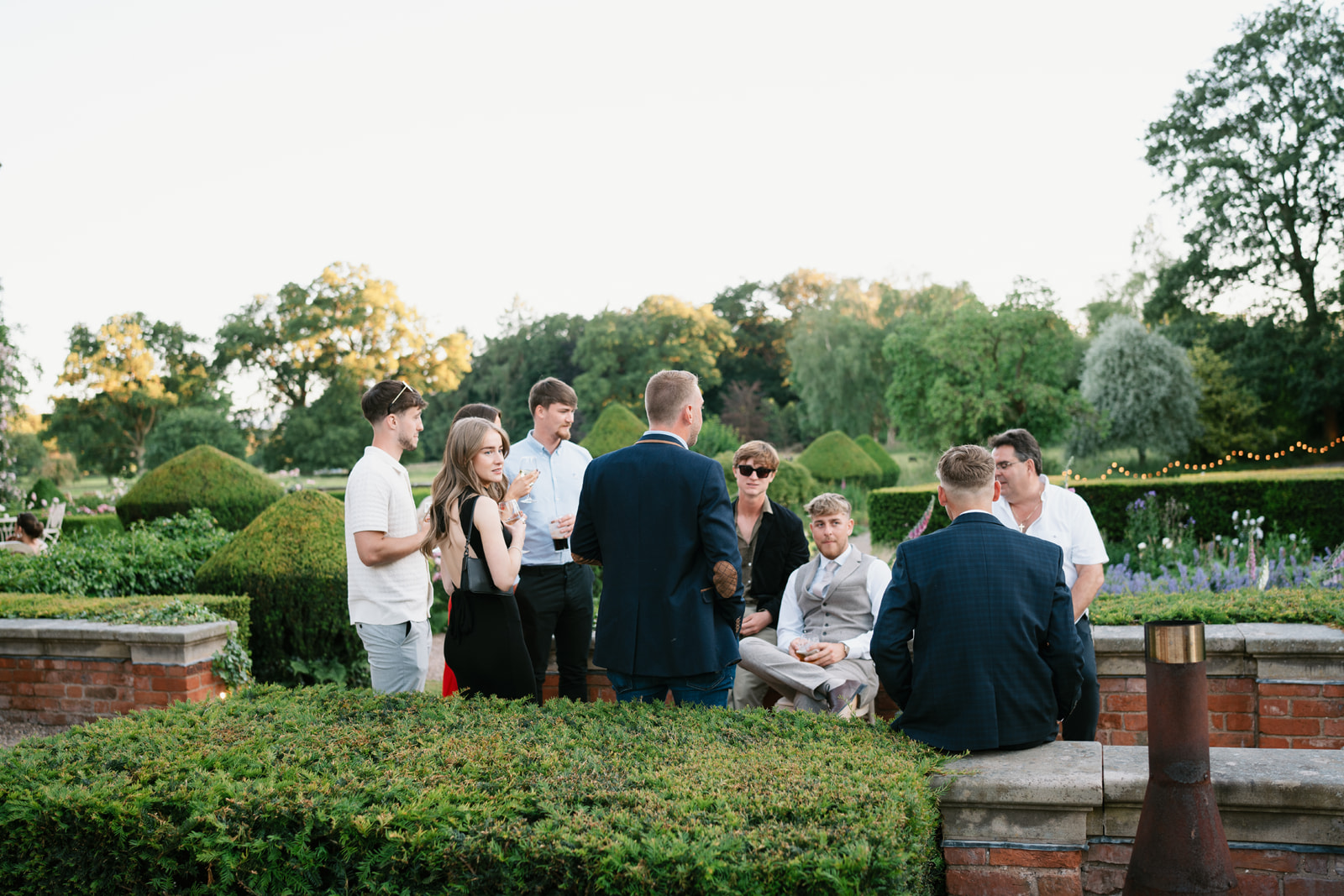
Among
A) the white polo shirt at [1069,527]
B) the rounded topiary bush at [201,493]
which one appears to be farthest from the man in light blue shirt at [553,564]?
the rounded topiary bush at [201,493]

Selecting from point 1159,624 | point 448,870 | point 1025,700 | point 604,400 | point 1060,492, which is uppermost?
point 604,400

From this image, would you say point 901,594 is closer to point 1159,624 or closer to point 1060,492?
point 1159,624

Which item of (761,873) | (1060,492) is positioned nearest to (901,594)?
(761,873)

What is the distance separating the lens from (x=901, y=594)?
114 inches

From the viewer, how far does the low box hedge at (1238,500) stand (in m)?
11.3

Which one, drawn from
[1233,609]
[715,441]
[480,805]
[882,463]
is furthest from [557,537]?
[882,463]

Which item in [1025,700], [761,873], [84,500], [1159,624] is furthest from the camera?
[84,500]

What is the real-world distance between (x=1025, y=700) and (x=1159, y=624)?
1.60 feet

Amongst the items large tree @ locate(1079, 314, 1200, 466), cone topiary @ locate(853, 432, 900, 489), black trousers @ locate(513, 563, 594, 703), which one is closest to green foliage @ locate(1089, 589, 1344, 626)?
black trousers @ locate(513, 563, 594, 703)

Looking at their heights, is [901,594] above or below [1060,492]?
below

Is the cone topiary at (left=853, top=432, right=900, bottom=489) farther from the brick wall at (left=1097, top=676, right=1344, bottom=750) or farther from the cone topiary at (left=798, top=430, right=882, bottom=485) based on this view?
the brick wall at (left=1097, top=676, right=1344, bottom=750)

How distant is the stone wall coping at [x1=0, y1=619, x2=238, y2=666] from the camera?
5.40 metres

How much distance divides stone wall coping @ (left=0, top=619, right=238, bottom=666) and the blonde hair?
2.58m

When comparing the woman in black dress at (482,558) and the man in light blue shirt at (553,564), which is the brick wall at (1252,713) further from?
the woman in black dress at (482,558)
